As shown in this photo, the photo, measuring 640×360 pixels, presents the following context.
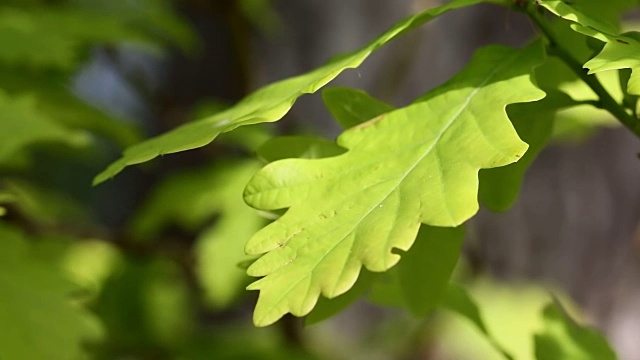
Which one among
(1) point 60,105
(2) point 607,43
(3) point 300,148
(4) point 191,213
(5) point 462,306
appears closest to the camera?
(2) point 607,43

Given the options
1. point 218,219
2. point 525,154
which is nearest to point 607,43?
point 525,154

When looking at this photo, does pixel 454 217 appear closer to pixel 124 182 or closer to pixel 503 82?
pixel 503 82

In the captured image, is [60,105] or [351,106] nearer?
[351,106]

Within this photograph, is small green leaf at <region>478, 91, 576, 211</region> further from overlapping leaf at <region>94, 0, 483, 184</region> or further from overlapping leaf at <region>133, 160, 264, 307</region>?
overlapping leaf at <region>133, 160, 264, 307</region>

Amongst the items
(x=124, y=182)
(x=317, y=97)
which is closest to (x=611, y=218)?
(x=317, y=97)

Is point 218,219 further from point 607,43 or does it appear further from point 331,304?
point 607,43

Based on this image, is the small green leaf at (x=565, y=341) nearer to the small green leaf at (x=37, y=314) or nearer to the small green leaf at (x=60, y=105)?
the small green leaf at (x=37, y=314)

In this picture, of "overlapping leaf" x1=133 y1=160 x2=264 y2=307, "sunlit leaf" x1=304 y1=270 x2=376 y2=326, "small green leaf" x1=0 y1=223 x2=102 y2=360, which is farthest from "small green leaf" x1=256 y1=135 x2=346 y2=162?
"overlapping leaf" x1=133 y1=160 x2=264 y2=307
